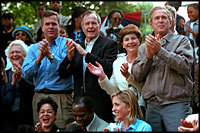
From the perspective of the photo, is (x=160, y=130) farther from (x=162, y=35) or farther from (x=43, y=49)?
(x=43, y=49)

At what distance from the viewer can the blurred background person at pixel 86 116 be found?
169 inches

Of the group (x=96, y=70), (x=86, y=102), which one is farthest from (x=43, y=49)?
(x=86, y=102)

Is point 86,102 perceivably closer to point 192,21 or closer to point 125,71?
point 125,71

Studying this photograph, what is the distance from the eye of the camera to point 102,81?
429cm

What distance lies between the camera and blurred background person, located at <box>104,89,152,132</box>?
12.4ft

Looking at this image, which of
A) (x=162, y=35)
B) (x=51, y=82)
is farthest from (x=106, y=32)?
(x=162, y=35)

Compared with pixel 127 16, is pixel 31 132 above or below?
below

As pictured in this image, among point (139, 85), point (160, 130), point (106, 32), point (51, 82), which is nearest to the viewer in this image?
point (160, 130)

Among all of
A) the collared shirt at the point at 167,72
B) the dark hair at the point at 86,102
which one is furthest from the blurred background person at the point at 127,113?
the dark hair at the point at 86,102

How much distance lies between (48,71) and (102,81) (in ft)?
3.21

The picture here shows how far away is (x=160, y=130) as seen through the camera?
149 inches

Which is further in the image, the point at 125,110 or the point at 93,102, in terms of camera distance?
the point at 93,102

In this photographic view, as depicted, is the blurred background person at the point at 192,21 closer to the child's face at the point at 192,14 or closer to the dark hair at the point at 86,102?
the child's face at the point at 192,14

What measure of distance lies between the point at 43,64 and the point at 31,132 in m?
Result: 1.16
